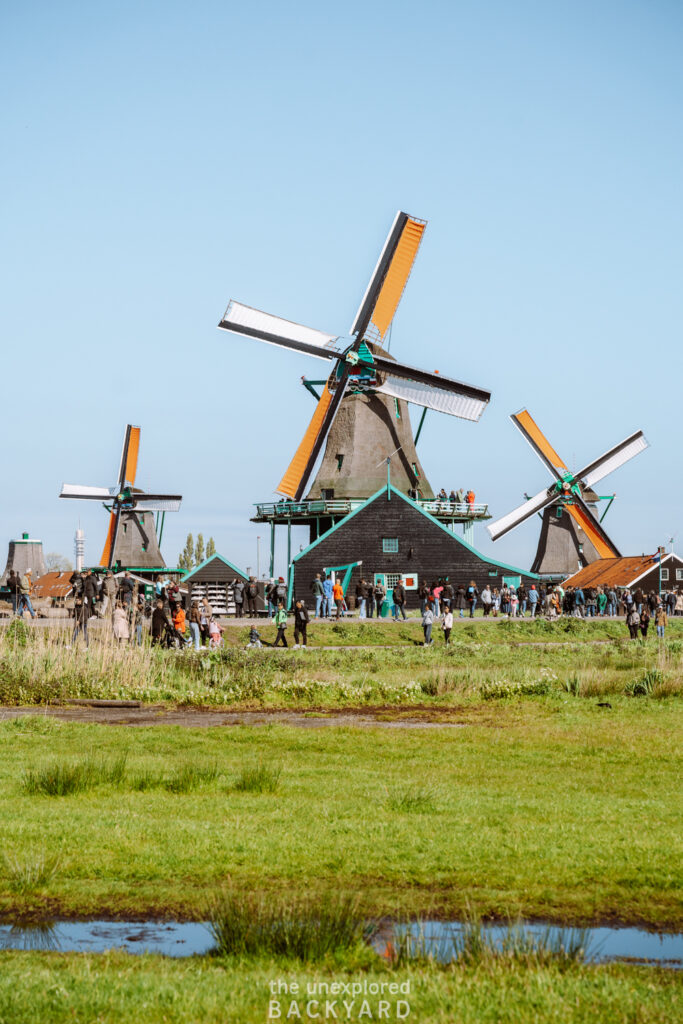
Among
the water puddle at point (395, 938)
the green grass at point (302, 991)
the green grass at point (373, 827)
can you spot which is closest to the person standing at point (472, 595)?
the green grass at point (373, 827)

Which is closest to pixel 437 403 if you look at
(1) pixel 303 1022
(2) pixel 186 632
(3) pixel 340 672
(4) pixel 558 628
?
(4) pixel 558 628

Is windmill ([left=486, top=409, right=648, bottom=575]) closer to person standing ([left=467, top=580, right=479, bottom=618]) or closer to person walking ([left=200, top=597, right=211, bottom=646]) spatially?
person standing ([left=467, top=580, right=479, bottom=618])

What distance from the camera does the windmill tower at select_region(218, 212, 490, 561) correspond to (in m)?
51.2

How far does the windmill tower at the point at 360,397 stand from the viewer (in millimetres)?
51188

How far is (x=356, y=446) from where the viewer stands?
174 feet

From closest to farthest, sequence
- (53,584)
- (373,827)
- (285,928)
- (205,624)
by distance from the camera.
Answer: (285,928) → (373,827) → (205,624) → (53,584)

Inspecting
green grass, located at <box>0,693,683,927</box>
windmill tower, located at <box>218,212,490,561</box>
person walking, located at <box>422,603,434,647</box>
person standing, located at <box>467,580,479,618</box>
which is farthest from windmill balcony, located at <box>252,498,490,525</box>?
green grass, located at <box>0,693,683,927</box>

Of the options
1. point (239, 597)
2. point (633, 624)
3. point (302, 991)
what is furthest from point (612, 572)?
point (302, 991)

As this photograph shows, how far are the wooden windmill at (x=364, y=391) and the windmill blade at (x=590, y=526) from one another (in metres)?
16.7

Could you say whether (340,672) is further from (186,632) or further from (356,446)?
(356,446)

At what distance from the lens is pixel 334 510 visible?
51969 millimetres

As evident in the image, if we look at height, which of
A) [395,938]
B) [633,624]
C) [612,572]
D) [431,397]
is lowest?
[395,938]

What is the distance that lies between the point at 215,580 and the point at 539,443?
2191 cm

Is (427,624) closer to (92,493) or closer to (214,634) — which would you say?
(214,634)
